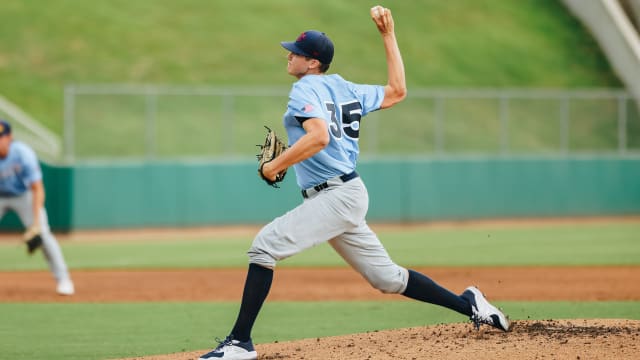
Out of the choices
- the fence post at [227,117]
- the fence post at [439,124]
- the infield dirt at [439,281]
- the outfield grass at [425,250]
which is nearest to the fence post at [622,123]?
the outfield grass at [425,250]

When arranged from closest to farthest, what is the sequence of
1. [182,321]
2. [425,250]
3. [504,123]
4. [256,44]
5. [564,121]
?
[182,321] → [425,250] → [504,123] → [564,121] → [256,44]

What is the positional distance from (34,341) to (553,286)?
6.27m

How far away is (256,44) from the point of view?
30797 millimetres

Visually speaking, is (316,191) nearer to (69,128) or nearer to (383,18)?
(383,18)

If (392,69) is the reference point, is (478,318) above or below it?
below

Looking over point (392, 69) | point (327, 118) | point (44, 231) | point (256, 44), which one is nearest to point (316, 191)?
point (327, 118)

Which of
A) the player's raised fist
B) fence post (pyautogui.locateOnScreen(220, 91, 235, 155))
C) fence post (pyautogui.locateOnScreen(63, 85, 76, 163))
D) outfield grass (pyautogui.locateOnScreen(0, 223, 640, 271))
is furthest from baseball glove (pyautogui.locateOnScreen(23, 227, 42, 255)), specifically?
fence post (pyautogui.locateOnScreen(220, 91, 235, 155))

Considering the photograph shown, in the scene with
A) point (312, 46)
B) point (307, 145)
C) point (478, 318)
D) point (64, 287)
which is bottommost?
point (64, 287)

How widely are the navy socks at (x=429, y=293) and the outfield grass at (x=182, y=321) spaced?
6.25 feet

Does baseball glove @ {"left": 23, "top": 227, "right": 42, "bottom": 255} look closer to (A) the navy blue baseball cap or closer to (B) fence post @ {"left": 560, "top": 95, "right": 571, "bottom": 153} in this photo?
(A) the navy blue baseball cap

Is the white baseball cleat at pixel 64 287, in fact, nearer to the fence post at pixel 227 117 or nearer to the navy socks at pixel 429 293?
the navy socks at pixel 429 293

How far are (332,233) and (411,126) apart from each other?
19.4 m

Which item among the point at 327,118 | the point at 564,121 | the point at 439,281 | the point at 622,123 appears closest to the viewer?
the point at 327,118

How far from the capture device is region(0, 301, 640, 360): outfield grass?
8180 mm
